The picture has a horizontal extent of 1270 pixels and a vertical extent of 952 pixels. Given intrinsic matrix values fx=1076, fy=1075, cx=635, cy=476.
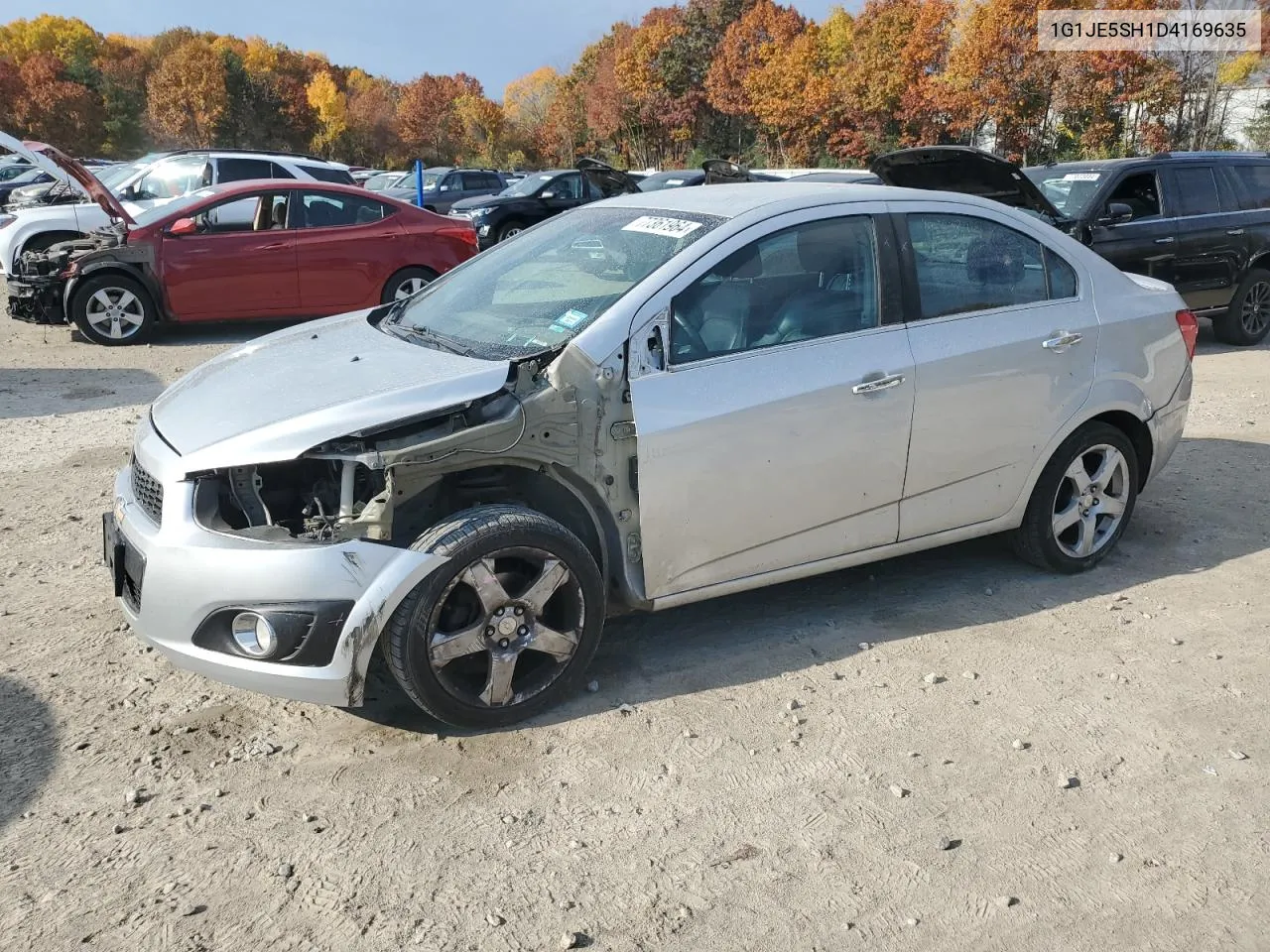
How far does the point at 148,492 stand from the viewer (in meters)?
3.58

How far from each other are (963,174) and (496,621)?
6076 mm

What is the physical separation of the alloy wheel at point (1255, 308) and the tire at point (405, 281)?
26.5ft

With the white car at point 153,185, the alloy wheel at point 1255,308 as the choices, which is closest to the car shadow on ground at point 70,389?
the white car at point 153,185

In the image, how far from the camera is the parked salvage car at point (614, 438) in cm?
332

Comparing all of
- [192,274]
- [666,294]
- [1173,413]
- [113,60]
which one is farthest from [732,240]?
[113,60]

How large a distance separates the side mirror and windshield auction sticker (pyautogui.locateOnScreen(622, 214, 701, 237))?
21.3 ft

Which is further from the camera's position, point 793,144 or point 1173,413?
point 793,144

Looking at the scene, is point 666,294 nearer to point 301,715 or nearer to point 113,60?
point 301,715

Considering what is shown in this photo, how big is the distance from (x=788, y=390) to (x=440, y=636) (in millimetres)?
A: 1495

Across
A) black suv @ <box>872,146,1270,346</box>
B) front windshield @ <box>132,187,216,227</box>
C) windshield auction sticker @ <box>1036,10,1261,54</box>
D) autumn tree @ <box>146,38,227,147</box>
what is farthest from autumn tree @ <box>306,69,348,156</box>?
black suv @ <box>872,146,1270,346</box>

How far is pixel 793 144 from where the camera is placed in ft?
156

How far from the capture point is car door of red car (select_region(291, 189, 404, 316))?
34.9 ft

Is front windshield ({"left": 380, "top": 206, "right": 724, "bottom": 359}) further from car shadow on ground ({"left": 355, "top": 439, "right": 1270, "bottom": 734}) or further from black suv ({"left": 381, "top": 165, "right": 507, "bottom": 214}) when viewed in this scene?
black suv ({"left": 381, "top": 165, "right": 507, "bottom": 214})

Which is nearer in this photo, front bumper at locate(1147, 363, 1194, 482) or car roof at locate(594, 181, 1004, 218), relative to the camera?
car roof at locate(594, 181, 1004, 218)
